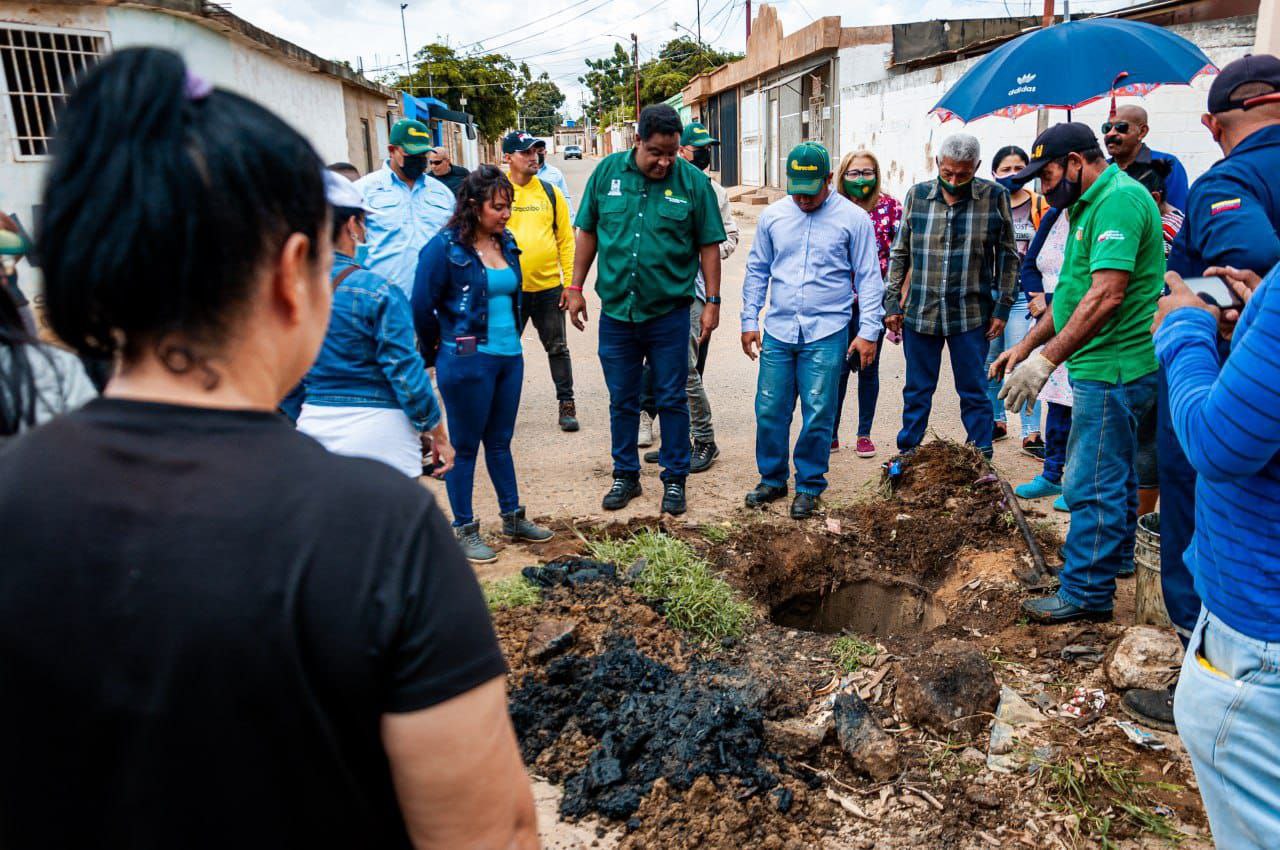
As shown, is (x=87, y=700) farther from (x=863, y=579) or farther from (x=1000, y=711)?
(x=863, y=579)

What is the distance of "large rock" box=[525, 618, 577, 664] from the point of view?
3545 mm

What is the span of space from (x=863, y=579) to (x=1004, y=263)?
2.32 metres

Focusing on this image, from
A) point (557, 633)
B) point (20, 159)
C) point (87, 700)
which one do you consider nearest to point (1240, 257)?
point (557, 633)

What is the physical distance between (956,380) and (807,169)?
5.57ft

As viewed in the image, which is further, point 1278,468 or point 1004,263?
point 1004,263

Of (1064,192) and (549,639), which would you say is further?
(1064,192)

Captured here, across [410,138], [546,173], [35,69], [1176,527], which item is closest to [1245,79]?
[1176,527]

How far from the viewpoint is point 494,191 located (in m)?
4.46

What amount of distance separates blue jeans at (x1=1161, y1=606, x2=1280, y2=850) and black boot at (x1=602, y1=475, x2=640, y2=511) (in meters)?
3.75

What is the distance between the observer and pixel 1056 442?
5.41m

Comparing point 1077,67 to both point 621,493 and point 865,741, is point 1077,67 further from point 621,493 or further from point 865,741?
point 865,741

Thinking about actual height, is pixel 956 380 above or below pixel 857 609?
above

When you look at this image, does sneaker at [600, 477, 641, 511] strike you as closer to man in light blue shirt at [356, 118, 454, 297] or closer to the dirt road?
the dirt road

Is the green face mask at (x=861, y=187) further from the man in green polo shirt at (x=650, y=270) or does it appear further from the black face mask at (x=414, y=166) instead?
the black face mask at (x=414, y=166)
